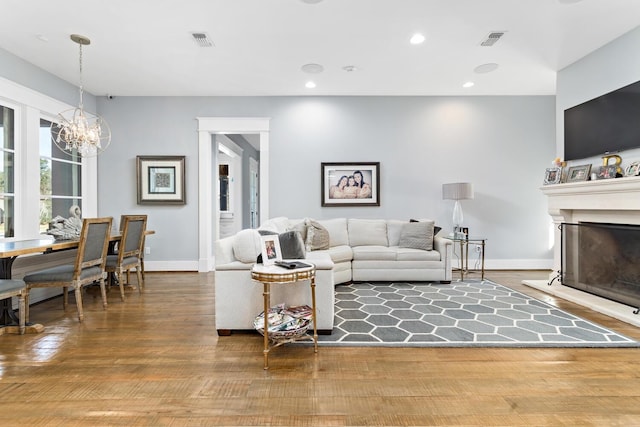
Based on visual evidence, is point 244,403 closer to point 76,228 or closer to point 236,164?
point 76,228

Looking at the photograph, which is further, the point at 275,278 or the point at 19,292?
the point at 19,292

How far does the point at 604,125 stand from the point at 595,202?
2.73 feet

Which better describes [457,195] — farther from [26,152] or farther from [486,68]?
[26,152]

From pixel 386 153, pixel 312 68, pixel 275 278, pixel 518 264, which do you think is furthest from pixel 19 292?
pixel 518 264

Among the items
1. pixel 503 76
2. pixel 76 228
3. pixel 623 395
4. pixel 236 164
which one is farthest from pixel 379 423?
pixel 236 164

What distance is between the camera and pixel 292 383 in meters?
1.94

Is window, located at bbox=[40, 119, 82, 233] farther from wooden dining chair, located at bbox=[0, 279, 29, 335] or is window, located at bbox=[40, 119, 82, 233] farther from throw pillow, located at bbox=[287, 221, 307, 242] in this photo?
throw pillow, located at bbox=[287, 221, 307, 242]

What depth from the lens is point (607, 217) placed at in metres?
3.49

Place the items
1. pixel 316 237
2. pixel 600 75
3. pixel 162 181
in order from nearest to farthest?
pixel 600 75 < pixel 316 237 < pixel 162 181

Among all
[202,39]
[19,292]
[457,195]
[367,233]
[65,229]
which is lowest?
[19,292]

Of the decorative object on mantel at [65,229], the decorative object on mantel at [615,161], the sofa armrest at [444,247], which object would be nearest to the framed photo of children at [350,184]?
the sofa armrest at [444,247]

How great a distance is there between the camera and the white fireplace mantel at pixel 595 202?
122 inches

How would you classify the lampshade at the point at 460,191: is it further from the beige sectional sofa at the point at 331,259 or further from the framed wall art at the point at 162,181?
the framed wall art at the point at 162,181

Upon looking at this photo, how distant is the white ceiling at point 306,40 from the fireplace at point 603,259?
202cm
